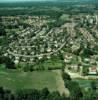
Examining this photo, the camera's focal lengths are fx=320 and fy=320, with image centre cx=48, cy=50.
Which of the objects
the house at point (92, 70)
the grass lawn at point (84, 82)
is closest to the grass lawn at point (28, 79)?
the grass lawn at point (84, 82)

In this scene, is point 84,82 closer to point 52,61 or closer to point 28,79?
point 28,79

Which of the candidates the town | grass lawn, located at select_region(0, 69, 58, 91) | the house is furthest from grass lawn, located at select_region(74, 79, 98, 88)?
grass lawn, located at select_region(0, 69, 58, 91)

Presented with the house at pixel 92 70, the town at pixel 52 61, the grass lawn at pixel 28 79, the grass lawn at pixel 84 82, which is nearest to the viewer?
the town at pixel 52 61

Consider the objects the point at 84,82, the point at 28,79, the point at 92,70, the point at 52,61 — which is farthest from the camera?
the point at 52,61

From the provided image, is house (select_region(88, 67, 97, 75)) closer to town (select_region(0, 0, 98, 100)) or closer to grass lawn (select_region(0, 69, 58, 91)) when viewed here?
town (select_region(0, 0, 98, 100))

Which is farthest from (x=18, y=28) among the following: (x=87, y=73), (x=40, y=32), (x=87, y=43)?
(x=87, y=73)

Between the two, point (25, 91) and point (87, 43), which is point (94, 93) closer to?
point (25, 91)

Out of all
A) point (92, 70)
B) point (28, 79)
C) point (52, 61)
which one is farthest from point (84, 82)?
point (52, 61)

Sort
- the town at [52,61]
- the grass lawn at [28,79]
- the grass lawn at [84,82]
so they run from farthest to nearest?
the grass lawn at [84,82], the grass lawn at [28,79], the town at [52,61]

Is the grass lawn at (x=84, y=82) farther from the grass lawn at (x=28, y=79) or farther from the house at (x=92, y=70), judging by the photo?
the grass lawn at (x=28, y=79)
